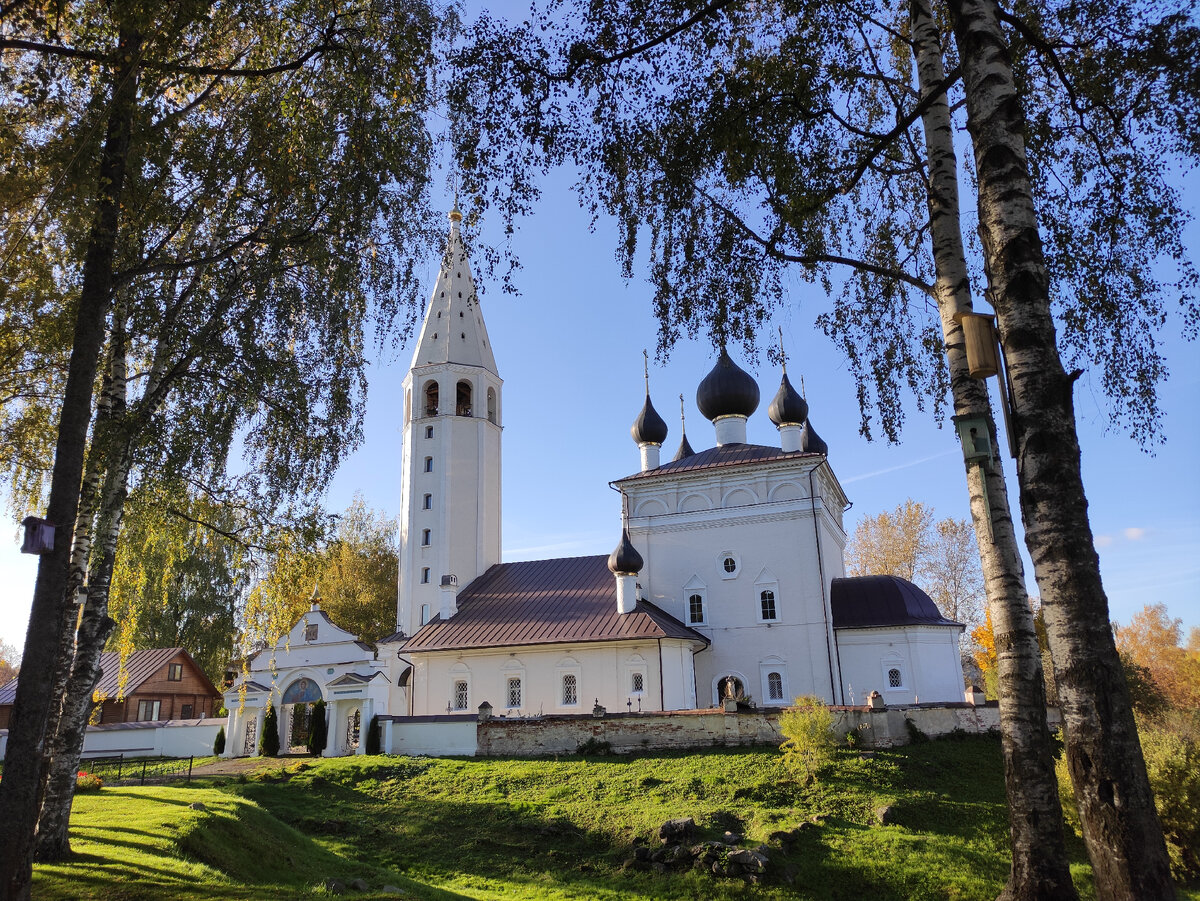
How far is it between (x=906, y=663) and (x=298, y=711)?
1893 cm

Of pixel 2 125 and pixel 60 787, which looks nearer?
pixel 2 125

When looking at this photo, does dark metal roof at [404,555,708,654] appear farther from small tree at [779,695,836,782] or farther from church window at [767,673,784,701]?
small tree at [779,695,836,782]

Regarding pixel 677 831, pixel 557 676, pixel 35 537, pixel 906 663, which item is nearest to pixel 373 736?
pixel 557 676

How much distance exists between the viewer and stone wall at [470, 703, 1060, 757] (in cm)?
2048

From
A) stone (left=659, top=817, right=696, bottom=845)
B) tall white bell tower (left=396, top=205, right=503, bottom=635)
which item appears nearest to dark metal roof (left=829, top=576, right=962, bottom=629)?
tall white bell tower (left=396, top=205, right=503, bottom=635)

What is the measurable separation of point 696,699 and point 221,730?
15.0m

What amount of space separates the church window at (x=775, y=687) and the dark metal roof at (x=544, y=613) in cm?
226

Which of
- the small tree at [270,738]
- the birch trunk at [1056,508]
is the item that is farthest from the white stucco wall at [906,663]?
the birch trunk at [1056,508]

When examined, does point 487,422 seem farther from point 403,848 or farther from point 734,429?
point 403,848

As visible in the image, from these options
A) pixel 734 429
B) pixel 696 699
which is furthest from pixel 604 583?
pixel 734 429

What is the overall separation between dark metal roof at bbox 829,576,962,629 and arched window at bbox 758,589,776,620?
1.82 meters

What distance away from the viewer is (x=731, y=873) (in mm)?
12891

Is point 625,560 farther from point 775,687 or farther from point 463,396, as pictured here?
point 463,396

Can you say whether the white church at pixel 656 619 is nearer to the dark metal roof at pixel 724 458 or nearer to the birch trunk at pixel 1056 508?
the dark metal roof at pixel 724 458
